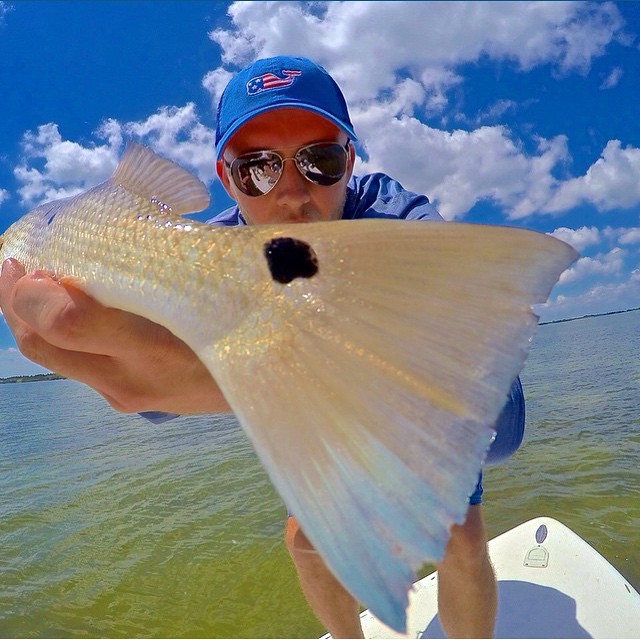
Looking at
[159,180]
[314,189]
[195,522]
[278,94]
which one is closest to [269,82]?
[278,94]

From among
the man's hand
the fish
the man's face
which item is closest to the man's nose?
the man's face

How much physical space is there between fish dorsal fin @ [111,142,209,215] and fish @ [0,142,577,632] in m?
0.49

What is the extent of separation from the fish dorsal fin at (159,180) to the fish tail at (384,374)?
0.65 meters

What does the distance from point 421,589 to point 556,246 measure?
3.43 meters

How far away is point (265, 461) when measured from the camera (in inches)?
29.8

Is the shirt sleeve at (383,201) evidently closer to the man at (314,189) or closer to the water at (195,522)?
the man at (314,189)

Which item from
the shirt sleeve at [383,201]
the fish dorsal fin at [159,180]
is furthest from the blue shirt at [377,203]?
the fish dorsal fin at [159,180]

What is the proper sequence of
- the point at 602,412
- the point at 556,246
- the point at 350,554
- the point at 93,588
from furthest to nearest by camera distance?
the point at 602,412
the point at 93,588
the point at 556,246
the point at 350,554

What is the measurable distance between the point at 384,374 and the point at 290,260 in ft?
0.90

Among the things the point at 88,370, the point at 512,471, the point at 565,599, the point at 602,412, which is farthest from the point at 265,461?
the point at 602,412

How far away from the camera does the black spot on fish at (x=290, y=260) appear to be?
35.9 inches

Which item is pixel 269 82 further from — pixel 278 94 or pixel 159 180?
pixel 159 180

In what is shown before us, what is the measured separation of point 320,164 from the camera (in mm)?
2518

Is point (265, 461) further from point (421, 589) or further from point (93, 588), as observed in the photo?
point (93, 588)
